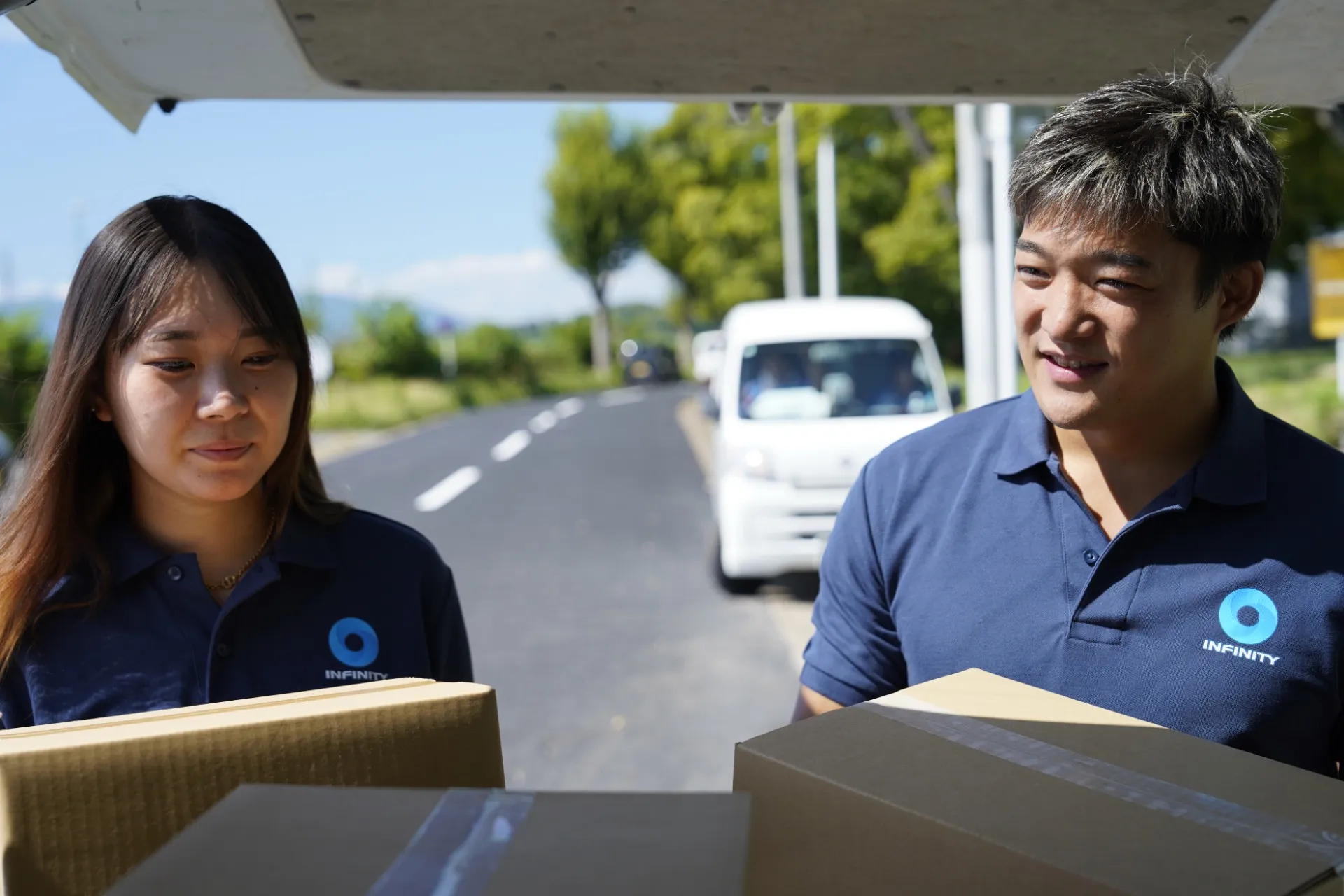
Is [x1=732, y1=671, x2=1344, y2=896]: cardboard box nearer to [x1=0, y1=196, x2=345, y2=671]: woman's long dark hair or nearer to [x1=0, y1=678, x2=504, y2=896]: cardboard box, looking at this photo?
[x1=0, y1=678, x2=504, y2=896]: cardboard box

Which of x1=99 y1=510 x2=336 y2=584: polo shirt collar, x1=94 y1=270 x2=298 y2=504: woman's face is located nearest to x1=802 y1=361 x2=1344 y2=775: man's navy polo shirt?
x1=99 y1=510 x2=336 y2=584: polo shirt collar

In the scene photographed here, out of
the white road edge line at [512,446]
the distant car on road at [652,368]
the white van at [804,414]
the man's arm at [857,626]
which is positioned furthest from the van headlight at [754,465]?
the distant car on road at [652,368]

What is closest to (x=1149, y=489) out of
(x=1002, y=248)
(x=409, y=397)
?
(x=1002, y=248)

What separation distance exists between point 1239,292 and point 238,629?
1.69 metres

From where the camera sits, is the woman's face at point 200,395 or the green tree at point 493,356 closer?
the woman's face at point 200,395

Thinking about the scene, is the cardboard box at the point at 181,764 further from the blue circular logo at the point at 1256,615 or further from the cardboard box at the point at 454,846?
the blue circular logo at the point at 1256,615

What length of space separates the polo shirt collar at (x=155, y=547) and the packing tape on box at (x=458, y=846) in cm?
104

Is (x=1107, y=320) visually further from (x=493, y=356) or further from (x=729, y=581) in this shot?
(x=493, y=356)

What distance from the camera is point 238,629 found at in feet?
6.48

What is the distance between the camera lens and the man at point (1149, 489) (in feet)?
5.77

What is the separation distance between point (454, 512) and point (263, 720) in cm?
1351

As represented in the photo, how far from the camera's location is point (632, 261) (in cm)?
7569

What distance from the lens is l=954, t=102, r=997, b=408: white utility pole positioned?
9.23 metres

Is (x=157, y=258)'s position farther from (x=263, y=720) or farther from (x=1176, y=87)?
(x=1176, y=87)
